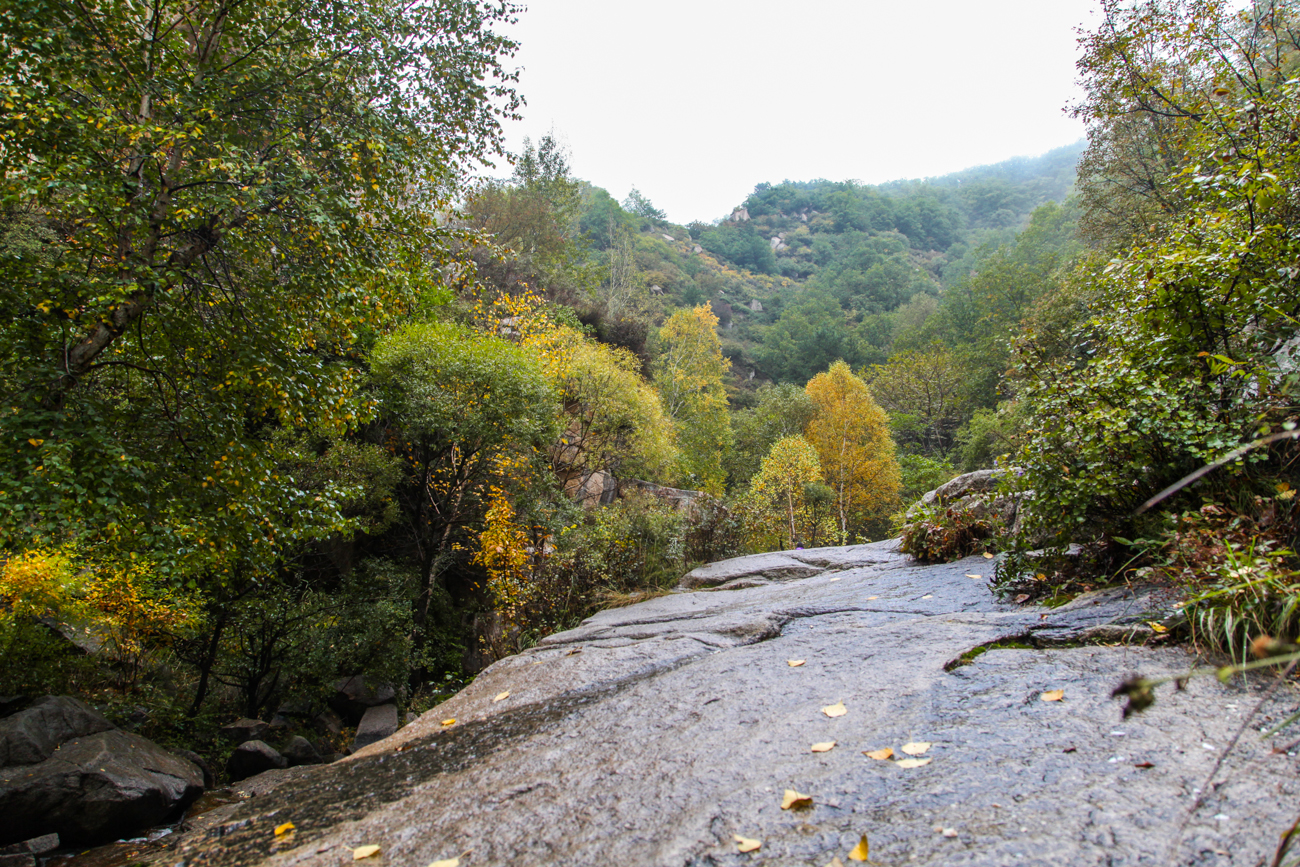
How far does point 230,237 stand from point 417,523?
7.97 metres

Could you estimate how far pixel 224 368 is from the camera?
568 centimetres

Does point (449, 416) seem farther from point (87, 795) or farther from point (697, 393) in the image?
point (697, 393)

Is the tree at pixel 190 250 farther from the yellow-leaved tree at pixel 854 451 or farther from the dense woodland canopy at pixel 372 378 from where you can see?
the yellow-leaved tree at pixel 854 451

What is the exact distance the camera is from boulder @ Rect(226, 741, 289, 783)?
7.62m

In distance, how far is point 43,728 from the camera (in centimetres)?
567

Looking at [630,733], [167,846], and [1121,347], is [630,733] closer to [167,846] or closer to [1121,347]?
[167,846]

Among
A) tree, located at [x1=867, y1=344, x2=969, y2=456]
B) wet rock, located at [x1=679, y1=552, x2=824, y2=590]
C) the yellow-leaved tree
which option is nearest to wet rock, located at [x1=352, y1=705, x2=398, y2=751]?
wet rock, located at [x1=679, y1=552, x2=824, y2=590]

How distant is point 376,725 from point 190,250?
25.3 ft

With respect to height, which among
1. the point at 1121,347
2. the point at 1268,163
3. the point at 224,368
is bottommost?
the point at 1121,347

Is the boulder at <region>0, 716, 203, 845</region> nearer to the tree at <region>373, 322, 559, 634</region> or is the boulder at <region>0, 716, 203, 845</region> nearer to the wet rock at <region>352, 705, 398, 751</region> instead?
the wet rock at <region>352, 705, 398, 751</region>

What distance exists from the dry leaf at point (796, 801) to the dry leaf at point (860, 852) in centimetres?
32

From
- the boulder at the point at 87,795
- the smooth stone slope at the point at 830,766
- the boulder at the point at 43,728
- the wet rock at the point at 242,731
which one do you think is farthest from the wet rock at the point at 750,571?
the boulder at the point at 43,728

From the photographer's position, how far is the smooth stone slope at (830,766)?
6.41 ft

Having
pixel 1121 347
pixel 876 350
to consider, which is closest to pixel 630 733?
pixel 1121 347
